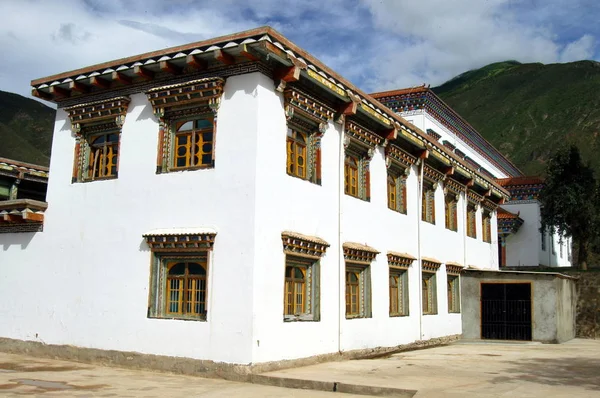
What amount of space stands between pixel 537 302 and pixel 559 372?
8941mm

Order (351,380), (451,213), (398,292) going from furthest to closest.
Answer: (451,213)
(398,292)
(351,380)

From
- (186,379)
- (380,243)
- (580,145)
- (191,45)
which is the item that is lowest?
(186,379)

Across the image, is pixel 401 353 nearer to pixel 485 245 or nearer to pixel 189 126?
pixel 189 126

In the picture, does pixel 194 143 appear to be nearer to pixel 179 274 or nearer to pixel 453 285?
pixel 179 274

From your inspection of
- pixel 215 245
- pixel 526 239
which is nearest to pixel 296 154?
pixel 215 245

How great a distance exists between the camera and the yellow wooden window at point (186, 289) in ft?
39.7

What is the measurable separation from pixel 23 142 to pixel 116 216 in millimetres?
94346

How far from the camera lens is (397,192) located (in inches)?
713

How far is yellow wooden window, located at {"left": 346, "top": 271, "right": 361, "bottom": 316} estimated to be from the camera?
1491 cm

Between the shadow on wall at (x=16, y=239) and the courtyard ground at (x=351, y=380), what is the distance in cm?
252

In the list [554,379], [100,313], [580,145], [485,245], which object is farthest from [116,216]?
[580,145]

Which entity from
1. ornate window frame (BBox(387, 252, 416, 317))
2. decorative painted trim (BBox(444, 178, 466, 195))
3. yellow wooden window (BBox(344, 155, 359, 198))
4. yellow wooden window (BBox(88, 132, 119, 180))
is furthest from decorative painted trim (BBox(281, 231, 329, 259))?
decorative painted trim (BBox(444, 178, 466, 195))

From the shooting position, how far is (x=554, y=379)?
11227 millimetres

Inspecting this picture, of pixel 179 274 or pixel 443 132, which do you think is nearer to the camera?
pixel 179 274
